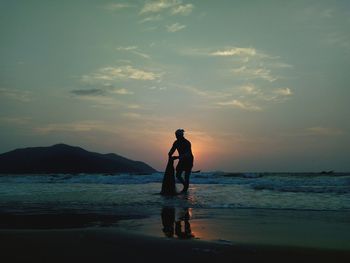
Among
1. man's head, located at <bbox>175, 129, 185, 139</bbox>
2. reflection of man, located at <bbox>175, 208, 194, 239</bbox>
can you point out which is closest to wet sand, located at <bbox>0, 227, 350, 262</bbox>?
reflection of man, located at <bbox>175, 208, 194, 239</bbox>

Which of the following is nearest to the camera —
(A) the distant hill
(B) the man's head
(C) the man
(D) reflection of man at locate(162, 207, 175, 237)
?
(D) reflection of man at locate(162, 207, 175, 237)

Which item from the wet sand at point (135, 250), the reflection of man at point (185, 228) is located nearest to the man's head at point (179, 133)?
the reflection of man at point (185, 228)

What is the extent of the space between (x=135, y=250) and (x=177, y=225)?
6.39ft

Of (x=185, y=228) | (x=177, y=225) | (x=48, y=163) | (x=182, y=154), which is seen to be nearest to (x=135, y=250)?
(x=185, y=228)

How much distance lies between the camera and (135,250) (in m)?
3.85

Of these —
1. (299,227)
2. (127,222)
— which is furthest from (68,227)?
(299,227)

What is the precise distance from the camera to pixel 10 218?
643 cm

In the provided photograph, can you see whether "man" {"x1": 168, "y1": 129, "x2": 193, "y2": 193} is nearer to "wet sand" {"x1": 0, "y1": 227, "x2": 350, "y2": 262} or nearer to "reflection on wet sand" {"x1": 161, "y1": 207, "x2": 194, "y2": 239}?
"reflection on wet sand" {"x1": 161, "y1": 207, "x2": 194, "y2": 239}

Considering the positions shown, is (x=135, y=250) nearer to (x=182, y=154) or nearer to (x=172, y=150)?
(x=182, y=154)

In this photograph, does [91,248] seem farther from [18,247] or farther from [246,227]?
[246,227]

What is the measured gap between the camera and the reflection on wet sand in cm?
486

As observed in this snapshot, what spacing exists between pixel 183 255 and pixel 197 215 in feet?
11.7

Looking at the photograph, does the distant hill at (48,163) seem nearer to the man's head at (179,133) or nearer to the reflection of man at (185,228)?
the man's head at (179,133)

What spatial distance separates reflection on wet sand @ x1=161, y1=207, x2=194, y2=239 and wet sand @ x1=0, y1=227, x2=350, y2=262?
1.50ft
